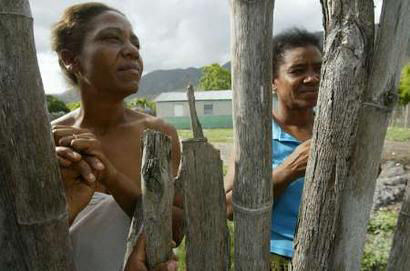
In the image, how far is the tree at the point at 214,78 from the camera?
46938 mm

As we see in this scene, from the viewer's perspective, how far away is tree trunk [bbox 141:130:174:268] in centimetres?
94

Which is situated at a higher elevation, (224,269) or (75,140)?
(75,140)

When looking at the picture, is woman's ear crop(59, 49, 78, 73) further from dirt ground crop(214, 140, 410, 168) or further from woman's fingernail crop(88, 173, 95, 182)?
dirt ground crop(214, 140, 410, 168)

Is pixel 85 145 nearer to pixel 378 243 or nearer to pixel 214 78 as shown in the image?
pixel 378 243

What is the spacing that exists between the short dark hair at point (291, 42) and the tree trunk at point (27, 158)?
1.42 m

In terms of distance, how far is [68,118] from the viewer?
1796 millimetres

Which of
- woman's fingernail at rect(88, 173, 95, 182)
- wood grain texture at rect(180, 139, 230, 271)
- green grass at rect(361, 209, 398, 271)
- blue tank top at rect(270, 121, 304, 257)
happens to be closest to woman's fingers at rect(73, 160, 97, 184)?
woman's fingernail at rect(88, 173, 95, 182)

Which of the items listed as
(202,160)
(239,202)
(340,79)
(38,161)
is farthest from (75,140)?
(340,79)

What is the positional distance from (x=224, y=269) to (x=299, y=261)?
23 cm

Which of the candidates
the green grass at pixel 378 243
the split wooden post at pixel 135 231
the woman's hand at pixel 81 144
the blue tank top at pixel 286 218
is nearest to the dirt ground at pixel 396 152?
the green grass at pixel 378 243

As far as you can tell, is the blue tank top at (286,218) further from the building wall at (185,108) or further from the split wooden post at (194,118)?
the building wall at (185,108)

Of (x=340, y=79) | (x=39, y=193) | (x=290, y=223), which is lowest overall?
(x=290, y=223)

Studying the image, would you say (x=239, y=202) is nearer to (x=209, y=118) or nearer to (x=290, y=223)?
(x=290, y=223)

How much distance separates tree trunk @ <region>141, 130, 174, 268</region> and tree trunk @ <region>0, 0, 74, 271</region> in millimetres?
222
